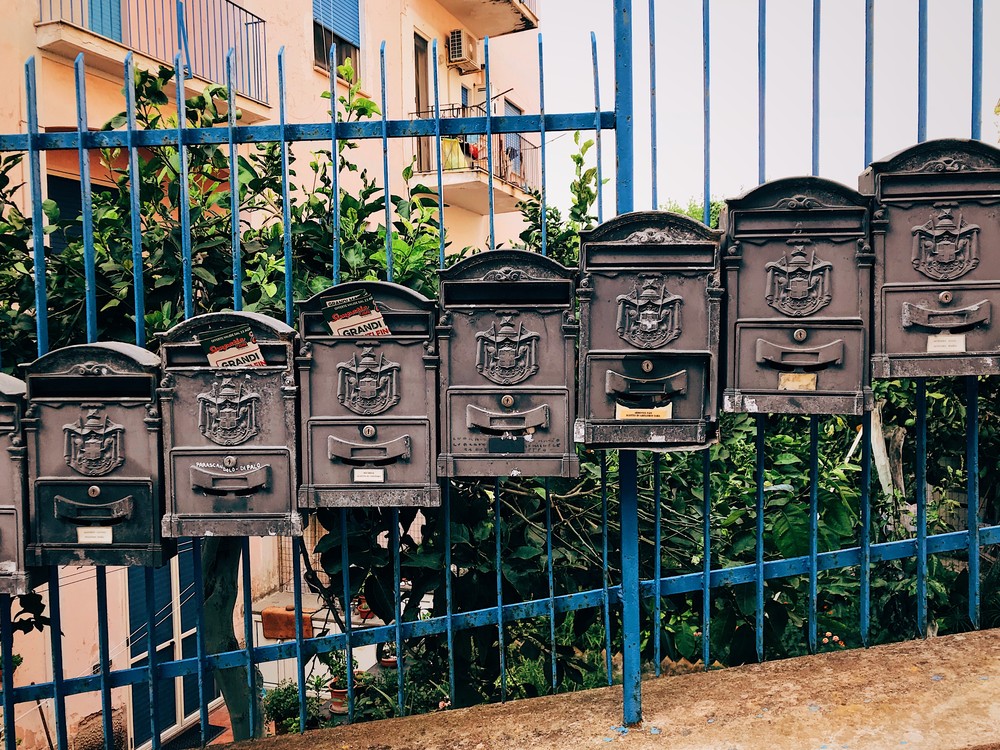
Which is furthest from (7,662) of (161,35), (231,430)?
(161,35)

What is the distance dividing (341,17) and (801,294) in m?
10.5

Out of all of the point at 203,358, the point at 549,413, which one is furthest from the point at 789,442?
the point at 203,358

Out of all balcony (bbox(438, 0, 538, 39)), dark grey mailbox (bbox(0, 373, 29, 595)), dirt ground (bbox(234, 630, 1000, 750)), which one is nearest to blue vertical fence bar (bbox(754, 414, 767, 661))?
dirt ground (bbox(234, 630, 1000, 750))

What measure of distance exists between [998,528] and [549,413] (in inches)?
81.5

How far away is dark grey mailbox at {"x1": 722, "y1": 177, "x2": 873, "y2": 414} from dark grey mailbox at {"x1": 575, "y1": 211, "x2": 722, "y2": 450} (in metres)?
0.13

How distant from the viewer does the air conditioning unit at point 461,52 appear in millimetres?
13844

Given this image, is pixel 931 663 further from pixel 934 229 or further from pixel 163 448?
pixel 163 448

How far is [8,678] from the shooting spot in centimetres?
312

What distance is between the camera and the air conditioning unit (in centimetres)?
1384

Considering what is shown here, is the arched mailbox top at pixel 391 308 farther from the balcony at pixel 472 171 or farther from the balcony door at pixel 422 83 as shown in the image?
the balcony door at pixel 422 83

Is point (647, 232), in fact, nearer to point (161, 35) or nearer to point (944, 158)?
point (944, 158)

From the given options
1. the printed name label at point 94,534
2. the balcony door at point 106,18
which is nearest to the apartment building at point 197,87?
the balcony door at point 106,18

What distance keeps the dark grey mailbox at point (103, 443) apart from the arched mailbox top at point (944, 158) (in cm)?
263

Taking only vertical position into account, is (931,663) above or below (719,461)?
below
